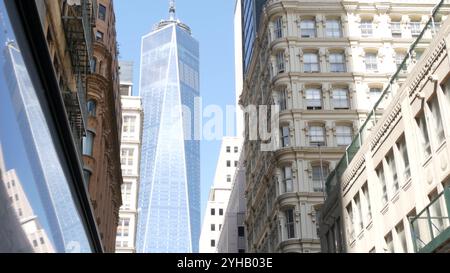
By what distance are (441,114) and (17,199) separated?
13.1 meters

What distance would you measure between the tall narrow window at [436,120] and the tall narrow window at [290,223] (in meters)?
27.9

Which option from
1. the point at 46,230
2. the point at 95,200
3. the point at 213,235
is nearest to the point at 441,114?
the point at 46,230

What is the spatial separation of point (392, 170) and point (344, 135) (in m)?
26.9

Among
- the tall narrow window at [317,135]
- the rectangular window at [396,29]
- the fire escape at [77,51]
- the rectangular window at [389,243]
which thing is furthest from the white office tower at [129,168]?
the rectangular window at [389,243]

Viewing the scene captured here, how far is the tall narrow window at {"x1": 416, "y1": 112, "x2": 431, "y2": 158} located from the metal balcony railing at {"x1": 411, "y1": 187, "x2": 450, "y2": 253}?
2.56 meters

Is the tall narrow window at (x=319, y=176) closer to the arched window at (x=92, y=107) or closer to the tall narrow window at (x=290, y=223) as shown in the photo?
the tall narrow window at (x=290, y=223)

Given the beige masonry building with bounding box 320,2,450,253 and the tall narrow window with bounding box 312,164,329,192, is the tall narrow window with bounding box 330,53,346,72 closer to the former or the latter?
the tall narrow window with bounding box 312,164,329,192

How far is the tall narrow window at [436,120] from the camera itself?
68.7 feet

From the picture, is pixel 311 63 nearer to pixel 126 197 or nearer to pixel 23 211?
pixel 23 211

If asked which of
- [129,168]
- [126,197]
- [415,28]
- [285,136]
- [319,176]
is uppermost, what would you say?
[415,28]

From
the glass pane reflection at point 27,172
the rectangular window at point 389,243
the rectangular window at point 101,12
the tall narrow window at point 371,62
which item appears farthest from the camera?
the tall narrow window at point 371,62

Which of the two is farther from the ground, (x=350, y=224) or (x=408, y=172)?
(x=408, y=172)

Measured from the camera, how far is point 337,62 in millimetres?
54594

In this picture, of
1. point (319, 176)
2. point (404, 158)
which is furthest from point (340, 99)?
point (404, 158)
